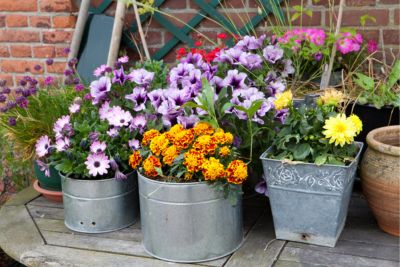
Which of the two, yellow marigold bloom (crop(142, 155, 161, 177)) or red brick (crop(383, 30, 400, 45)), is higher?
red brick (crop(383, 30, 400, 45))

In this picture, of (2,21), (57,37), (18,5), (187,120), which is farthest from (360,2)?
(2,21)

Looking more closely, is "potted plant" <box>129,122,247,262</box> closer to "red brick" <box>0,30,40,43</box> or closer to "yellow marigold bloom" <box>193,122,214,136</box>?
"yellow marigold bloom" <box>193,122,214,136</box>

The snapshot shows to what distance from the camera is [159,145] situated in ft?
4.90

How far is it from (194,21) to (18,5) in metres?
0.98

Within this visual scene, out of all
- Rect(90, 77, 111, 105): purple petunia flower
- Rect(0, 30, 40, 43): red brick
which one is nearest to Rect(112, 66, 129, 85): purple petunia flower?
Rect(90, 77, 111, 105): purple petunia flower

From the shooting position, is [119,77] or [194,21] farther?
[194,21]

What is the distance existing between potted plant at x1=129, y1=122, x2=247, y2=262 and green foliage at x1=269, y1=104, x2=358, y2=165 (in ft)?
0.50

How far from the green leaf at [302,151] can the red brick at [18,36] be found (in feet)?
5.96

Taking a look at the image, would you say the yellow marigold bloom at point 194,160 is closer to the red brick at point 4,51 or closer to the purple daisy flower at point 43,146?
the purple daisy flower at point 43,146

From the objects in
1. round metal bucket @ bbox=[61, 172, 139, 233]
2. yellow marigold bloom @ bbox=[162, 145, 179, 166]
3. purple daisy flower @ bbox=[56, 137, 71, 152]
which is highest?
yellow marigold bloom @ bbox=[162, 145, 179, 166]

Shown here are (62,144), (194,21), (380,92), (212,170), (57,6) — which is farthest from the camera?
(57,6)

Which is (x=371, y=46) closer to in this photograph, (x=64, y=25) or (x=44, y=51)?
(x=64, y=25)

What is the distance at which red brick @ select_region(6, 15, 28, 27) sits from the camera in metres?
2.83

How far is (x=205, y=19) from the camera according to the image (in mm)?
2535
